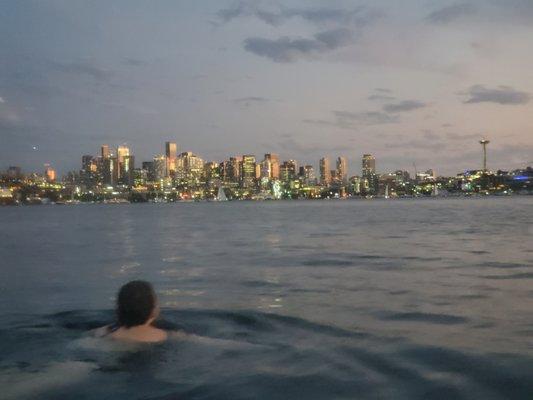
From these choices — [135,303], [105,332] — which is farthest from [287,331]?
[135,303]

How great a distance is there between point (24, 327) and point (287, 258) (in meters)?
15.6

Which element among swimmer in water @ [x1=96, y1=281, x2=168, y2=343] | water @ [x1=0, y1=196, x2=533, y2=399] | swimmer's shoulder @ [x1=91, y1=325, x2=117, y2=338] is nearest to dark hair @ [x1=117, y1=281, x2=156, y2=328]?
swimmer in water @ [x1=96, y1=281, x2=168, y2=343]

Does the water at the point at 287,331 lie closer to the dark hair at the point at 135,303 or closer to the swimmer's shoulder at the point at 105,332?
the swimmer's shoulder at the point at 105,332

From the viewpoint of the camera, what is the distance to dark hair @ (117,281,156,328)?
8586mm

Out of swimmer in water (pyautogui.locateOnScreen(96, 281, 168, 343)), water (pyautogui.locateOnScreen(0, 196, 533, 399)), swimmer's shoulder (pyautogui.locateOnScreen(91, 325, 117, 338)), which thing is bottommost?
water (pyautogui.locateOnScreen(0, 196, 533, 399))

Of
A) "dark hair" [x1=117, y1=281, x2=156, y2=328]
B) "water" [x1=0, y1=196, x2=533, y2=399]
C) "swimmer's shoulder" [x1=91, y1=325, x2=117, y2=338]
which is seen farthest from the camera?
"swimmer's shoulder" [x1=91, y1=325, x2=117, y2=338]

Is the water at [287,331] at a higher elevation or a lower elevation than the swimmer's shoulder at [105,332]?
lower

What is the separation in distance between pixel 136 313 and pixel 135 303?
21 centimetres

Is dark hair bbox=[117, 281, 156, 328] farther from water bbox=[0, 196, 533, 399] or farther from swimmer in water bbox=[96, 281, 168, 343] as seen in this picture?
water bbox=[0, 196, 533, 399]

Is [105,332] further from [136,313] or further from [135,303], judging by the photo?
[135,303]

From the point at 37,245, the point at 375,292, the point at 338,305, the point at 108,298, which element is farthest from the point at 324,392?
the point at 37,245

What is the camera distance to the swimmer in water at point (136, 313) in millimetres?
8602

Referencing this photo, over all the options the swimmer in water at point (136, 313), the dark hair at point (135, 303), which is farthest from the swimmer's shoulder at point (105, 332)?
the dark hair at point (135, 303)

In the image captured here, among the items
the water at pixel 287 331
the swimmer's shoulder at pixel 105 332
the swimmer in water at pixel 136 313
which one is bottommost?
the water at pixel 287 331
